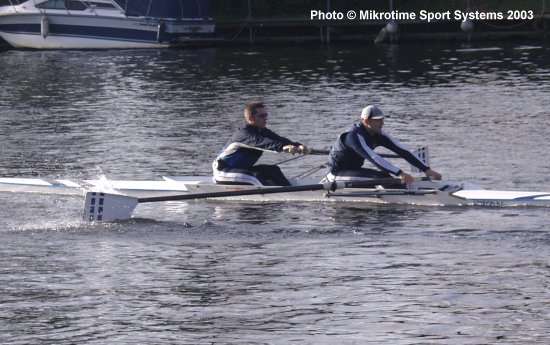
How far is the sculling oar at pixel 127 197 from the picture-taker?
843 inches

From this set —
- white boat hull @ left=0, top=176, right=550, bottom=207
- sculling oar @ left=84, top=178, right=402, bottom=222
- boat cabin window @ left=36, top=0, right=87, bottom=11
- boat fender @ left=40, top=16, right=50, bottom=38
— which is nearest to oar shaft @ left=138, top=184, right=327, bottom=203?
sculling oar @ left=84, top=178, right=402, bottom=222

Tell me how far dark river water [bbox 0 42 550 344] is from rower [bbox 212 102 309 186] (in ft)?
1.73

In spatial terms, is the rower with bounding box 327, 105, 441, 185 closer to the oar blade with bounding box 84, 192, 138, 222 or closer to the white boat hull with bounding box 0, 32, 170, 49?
the oar blade with bounding box 84, 192, 138, 222

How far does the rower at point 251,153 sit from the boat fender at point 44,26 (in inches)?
1459

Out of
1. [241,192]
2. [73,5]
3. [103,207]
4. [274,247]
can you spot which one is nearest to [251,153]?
[241,192]

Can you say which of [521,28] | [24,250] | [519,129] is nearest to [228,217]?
[24,250]

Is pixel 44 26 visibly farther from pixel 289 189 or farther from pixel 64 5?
pixel 289 189

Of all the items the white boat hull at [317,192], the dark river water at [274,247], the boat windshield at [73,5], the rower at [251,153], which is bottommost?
the dark river water at [274,247]

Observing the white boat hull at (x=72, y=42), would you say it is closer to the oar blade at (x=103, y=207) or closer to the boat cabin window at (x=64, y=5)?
Result: the boat cabin window at (x=64, y=5)

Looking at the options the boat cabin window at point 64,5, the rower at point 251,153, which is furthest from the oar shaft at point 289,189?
the boat cabin window at point 64,5

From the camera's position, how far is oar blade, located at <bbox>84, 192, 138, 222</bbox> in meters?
21.4

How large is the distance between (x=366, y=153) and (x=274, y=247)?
112 inches

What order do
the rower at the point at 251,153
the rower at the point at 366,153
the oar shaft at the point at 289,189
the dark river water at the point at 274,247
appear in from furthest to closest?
the rower at the point at 251,153
the rower at the point at 366,153
the oar shaft at the point at 289,189
the dark river water at the point at 274,247

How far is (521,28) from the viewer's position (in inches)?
2280
